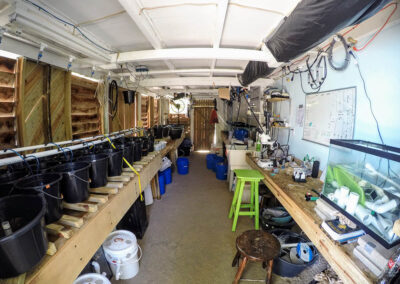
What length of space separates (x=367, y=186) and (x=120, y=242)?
2074mm

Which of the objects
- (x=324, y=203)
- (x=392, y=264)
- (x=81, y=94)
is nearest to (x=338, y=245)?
(x=392, y=264)

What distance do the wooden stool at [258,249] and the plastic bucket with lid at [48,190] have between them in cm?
143

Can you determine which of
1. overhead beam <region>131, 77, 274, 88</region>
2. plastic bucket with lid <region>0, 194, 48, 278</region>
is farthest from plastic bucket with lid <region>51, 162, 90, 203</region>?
overhead beam <region>131, 77, 274, 88</region>

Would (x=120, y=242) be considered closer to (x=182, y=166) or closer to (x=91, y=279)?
(x=91, y=279)

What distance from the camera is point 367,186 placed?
3.95 feet

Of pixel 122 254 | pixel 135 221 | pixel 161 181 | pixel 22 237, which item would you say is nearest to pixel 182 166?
pixel 161 181

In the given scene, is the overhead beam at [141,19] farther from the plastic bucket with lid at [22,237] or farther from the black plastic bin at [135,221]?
the black plastic bin at [135,221]

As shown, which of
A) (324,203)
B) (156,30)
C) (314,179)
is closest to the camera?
(324,203)

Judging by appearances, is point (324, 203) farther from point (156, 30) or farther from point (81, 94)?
point (81, 94)

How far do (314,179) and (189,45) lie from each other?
221 centimetres

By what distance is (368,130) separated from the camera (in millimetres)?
1645

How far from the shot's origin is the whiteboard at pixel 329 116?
72.8 inches

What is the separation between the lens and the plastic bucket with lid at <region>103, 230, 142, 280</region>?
168 centimetres

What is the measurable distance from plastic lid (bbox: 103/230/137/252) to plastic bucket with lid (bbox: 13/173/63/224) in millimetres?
764
